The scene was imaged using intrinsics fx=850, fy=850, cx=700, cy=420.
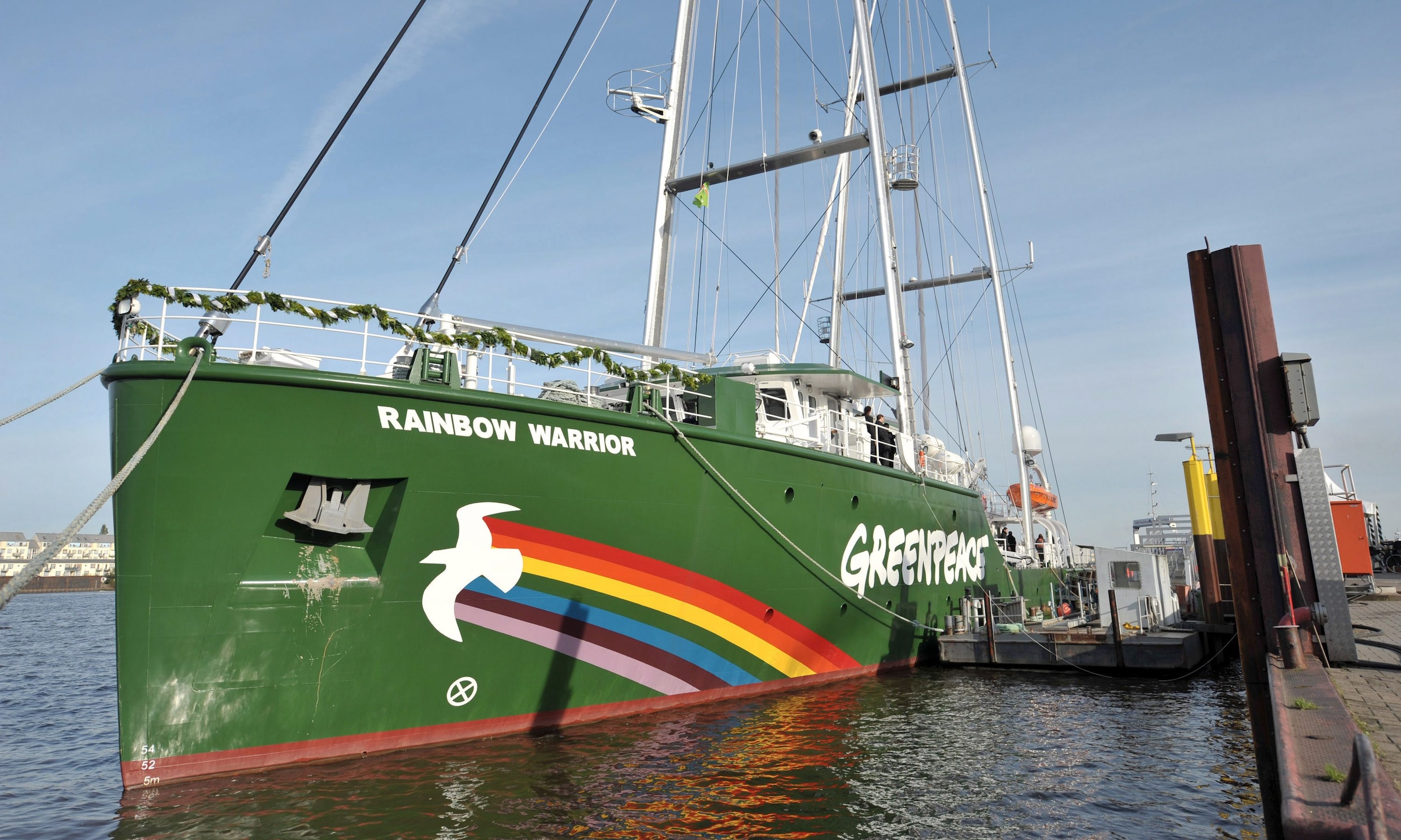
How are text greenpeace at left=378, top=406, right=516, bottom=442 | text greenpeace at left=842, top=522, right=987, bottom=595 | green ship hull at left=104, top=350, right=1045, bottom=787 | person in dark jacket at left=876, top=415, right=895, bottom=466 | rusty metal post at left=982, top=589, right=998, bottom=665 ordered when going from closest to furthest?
green ship hull at left=104, top=350, right=1045, bottom=787, text greenpeace at left=378, top=406, right=516, bottom=442, text greenpeace at left=842, top=522, right=987, bottom=595, rusty metal post at left=982, top=589, right=998, bottom=665, person in dark jacket at left=876, top=415, right=895, bottom=466

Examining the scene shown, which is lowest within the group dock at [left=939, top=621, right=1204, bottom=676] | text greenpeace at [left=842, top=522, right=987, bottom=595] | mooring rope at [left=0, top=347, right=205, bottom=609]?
dock at [left=939, top=621, right=1204, bottom=676]

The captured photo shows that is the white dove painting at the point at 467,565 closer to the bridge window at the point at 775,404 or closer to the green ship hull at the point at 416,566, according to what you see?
the green ship hull at the point at 416,566

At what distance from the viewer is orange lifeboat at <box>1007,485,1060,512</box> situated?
2728cm

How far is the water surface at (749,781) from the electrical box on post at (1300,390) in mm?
3081

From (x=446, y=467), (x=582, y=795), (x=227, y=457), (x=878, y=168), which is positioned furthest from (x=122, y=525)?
(x=878, y=168)

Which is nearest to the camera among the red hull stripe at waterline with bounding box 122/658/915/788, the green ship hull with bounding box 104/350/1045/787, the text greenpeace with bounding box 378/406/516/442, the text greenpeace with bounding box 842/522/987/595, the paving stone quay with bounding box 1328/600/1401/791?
the paving stone quay with bounding box 1328/600/1401/791

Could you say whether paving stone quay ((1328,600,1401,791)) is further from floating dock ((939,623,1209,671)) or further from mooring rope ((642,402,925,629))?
mooring rope ((642,402,925,629))

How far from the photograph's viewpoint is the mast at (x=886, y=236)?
1571 centimetres

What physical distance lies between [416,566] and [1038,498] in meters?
23.6

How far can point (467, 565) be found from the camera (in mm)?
8219

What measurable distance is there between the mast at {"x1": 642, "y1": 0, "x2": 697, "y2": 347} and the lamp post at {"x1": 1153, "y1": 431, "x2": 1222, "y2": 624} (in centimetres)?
1056

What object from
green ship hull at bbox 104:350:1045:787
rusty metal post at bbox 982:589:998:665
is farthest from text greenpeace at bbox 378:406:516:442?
rusty metal post at bbox 982:589:998:665

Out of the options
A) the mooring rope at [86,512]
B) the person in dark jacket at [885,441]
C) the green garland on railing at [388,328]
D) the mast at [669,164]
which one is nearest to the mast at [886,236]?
the person in dark jacket at [885,441]

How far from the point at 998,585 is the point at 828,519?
8.96 meters
